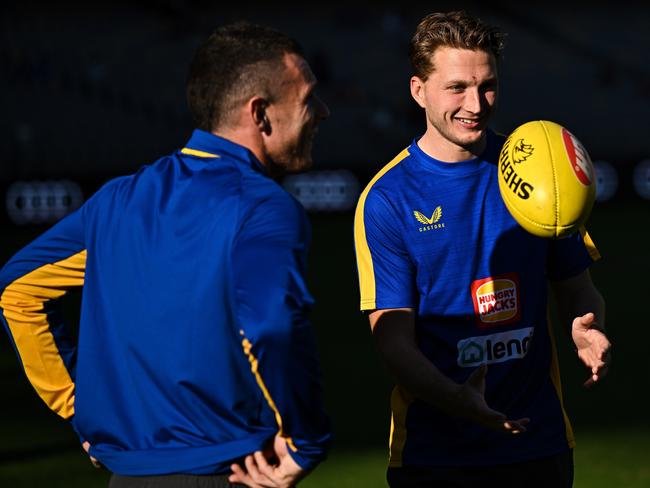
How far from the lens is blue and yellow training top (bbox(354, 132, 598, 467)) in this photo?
4.11m

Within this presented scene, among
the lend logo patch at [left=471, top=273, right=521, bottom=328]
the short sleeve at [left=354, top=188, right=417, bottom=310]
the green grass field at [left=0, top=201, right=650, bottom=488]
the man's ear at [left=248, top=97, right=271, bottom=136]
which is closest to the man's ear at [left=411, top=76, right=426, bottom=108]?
the short sleeve at [left=354, top=188, right=417, bottom=310]

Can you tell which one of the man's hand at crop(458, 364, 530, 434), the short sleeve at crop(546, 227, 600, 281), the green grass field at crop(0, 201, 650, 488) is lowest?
the green grass field at crop(0, 201, 650, 488)

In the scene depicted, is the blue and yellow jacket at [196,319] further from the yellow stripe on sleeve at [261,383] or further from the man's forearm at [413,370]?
the man's forearm at [413,370]

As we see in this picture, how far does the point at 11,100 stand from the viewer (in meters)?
29.1

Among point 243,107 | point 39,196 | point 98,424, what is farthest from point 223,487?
point 39,196

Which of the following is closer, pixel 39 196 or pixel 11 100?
pixel 39 196

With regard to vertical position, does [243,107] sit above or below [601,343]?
above

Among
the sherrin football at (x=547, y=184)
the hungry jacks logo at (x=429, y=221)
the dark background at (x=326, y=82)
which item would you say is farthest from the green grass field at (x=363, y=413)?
the dark background at (x=326, y=82)

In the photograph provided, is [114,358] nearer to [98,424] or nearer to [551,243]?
[98,424]

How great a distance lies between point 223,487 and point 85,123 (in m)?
27.6

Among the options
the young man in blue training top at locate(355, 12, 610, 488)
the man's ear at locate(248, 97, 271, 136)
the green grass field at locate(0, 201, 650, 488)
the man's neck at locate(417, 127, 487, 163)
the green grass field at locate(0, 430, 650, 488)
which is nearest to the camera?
the man's ear at locate(248, 97, 271, 136)

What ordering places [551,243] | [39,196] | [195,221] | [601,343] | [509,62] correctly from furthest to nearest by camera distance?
[509,62] < [39,196] < [551,243] < [601,343] < [195,221]

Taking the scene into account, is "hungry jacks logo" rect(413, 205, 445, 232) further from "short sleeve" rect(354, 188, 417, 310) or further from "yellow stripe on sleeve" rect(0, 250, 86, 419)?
"yellow stripe on sleeve" rect(0, 250, 86, 419)

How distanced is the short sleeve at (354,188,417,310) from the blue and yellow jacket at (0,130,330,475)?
112 cm
